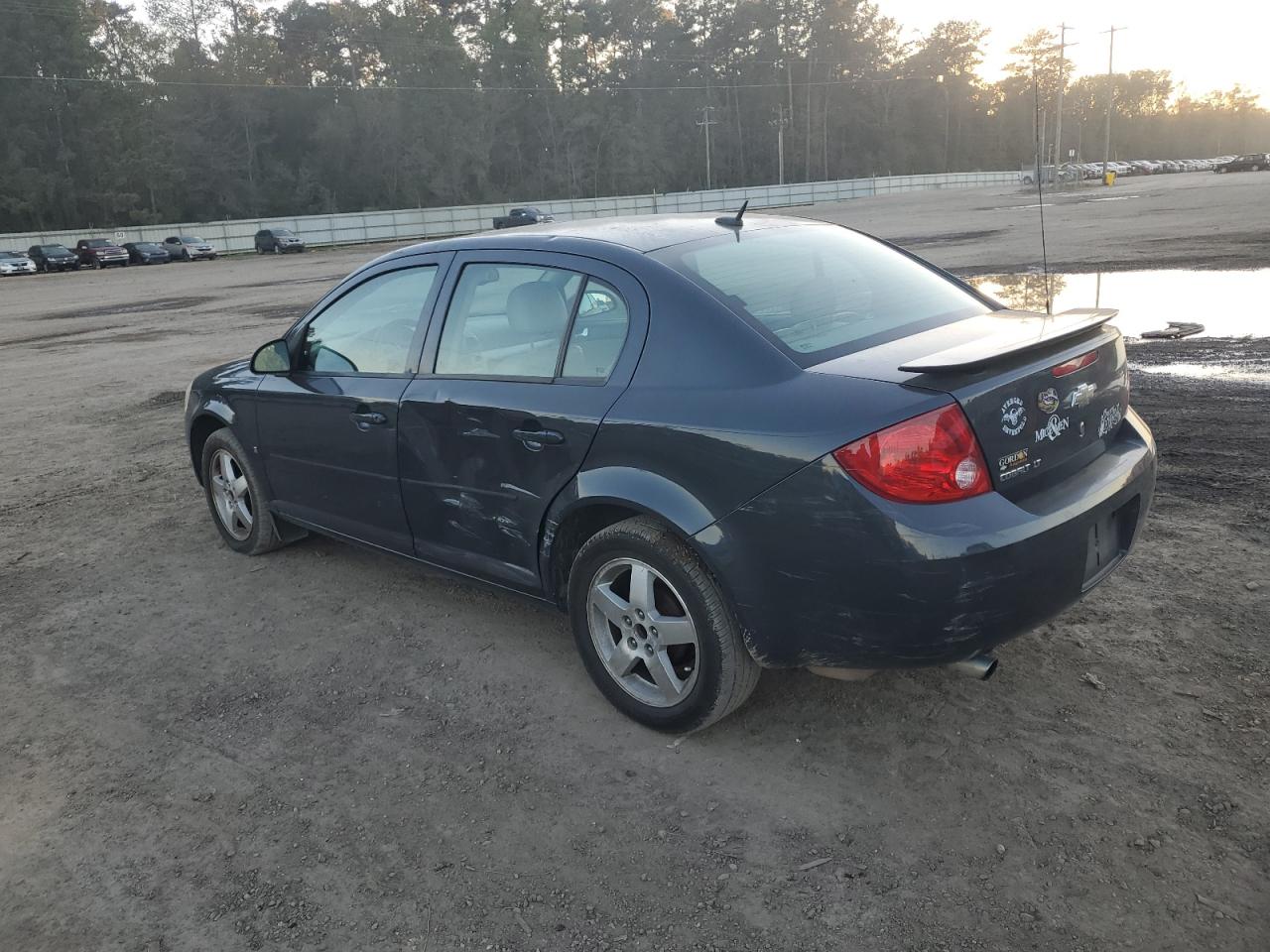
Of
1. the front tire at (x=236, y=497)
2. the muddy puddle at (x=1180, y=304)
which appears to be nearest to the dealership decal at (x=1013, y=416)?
the front tire at (x=236, y=497)

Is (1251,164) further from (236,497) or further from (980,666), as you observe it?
(980,666)

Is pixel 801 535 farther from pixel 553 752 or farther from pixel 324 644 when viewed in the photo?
pixel 324 644

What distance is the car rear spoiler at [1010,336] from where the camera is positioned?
9.26 ft

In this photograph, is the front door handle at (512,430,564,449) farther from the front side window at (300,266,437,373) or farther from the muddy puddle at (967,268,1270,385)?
the muddy puddle at (967,268,1270,385)

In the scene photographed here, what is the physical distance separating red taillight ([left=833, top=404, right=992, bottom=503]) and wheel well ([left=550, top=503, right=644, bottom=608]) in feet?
2.69

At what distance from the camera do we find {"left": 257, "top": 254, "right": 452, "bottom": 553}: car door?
4152mm

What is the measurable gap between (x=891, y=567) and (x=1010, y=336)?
980mm

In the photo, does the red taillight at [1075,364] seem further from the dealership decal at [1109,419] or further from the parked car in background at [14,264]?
the parked car in background at [14,264]

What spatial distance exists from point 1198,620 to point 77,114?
267ft

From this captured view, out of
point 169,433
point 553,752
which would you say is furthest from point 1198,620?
point 169,433

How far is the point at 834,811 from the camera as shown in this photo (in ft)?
→ 9.58

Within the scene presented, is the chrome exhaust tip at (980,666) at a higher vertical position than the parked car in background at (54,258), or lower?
lower

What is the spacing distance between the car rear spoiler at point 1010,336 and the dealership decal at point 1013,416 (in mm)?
142

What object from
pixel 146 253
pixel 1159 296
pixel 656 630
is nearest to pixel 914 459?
pixel 656 630
